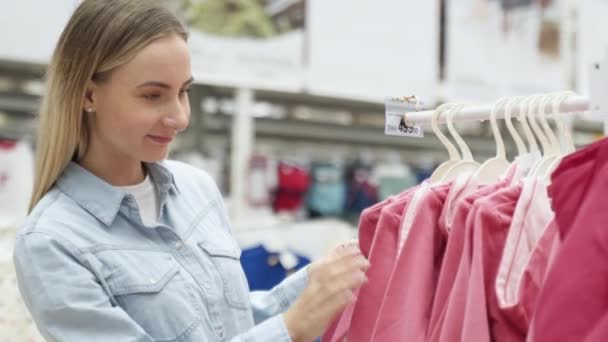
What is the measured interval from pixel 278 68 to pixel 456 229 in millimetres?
1633

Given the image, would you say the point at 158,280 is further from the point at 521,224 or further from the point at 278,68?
the point at 278,68

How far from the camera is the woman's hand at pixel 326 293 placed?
34.3 inches

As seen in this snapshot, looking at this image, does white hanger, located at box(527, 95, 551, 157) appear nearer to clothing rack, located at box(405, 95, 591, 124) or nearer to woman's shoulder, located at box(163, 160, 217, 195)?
clothing rack, located at box(405, 95, 591, 124)

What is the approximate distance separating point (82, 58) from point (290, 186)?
157 centimetres

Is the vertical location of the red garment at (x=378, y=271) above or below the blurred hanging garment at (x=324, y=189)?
above


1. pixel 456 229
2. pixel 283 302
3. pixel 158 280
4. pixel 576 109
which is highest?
pixel 576 109

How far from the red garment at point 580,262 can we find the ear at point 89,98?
25.8 inches

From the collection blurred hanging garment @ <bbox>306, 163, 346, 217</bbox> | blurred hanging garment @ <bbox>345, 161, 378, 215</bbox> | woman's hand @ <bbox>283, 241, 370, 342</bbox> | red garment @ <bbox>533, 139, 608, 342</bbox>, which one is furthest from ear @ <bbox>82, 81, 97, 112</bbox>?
blurred hanging garment @ <bbox>345, 161, 378, 215</bbox>

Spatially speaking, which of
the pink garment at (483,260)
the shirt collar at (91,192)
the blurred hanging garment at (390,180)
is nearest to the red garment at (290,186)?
the blurred hanging garment at (390,180)

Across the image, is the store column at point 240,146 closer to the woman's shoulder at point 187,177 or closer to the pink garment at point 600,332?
the woman's shoulder at point 187,177

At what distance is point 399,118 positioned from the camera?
1.03 meters

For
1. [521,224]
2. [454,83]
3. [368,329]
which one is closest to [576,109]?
[521,224]

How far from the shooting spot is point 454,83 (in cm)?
279

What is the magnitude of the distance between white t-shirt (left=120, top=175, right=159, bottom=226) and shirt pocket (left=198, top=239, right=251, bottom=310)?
0.09 meters
